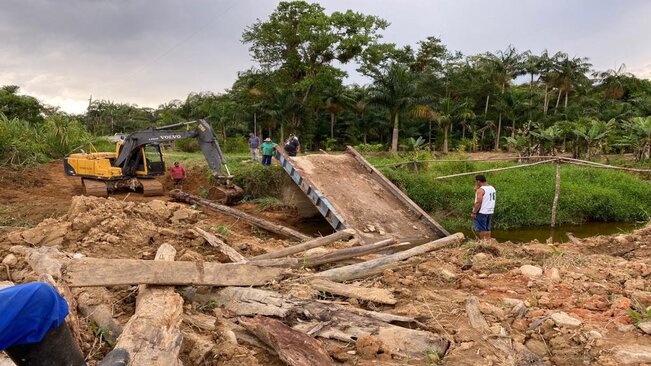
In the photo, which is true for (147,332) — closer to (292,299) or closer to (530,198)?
(292,299)

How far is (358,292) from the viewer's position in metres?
4.93

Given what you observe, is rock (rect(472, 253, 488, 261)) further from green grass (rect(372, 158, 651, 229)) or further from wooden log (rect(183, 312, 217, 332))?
green grass (rect(372, 158, 651, 229))

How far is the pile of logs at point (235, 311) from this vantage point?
344cm

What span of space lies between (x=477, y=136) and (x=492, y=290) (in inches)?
1378

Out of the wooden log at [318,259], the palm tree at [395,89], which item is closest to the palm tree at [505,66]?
the palm tree at [395,89]

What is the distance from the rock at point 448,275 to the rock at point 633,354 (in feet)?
7.82

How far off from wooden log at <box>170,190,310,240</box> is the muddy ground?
1975 mm

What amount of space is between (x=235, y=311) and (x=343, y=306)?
3.45 feet

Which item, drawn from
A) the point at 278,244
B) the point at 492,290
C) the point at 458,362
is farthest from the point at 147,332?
the point at 278,244

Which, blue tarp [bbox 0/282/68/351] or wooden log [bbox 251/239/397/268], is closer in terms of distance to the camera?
blue tarp [bbox 0/282/68/351]

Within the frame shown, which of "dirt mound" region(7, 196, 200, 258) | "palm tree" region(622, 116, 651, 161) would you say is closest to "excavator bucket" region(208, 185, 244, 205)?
"dirt mound" region(7, 196, 200, 258)

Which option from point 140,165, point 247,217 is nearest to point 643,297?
point 247,217

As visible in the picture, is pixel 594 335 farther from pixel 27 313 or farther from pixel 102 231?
pixel 102 231

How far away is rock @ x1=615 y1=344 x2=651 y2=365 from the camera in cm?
336
